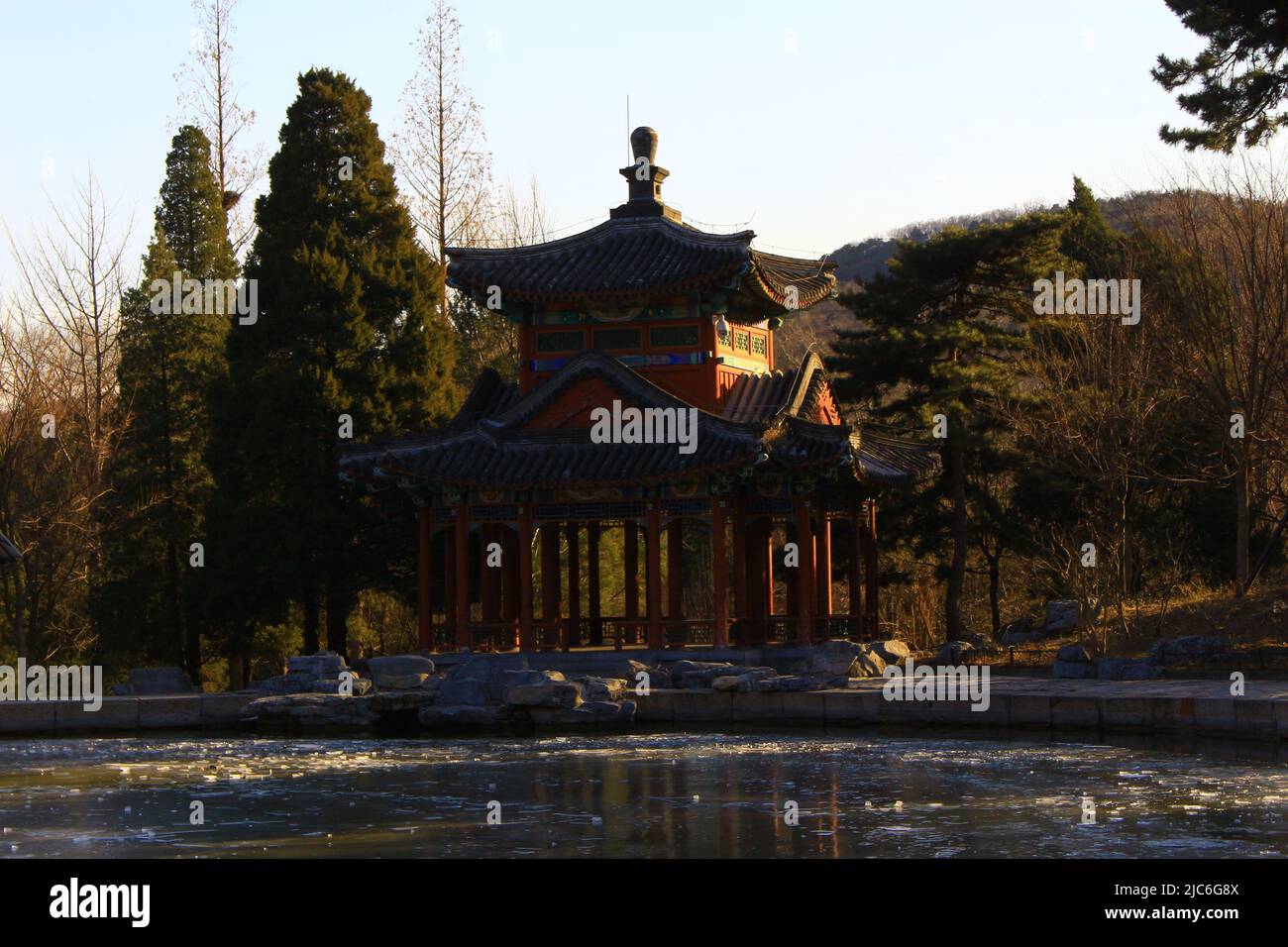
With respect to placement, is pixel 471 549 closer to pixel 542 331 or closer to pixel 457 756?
pixel 542 331

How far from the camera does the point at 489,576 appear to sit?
3002 centimetres

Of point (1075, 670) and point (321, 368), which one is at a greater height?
point (321, 368)

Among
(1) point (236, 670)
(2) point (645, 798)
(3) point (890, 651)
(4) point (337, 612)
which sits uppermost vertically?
(4) point (337, 612)

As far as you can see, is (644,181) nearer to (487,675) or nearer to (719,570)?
(719,570)

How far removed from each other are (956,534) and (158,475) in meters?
15.9

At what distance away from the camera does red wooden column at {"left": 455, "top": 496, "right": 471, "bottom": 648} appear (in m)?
28.0

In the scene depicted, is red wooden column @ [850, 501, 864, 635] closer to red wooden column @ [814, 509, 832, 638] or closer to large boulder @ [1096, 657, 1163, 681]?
red wooden column @ [814, 509, 832, 638]

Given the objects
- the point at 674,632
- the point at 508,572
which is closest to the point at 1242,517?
the point at 674,632

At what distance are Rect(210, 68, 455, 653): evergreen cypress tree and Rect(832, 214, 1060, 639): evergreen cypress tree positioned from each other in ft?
28.4

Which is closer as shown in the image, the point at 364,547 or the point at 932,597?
the point at 364,547

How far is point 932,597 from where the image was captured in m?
39.9

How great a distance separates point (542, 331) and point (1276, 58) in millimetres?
13283

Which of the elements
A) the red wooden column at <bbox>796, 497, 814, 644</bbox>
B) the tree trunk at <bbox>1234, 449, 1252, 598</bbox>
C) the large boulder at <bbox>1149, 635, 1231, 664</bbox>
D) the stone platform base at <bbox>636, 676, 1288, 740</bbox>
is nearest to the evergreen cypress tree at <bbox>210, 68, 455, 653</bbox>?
the red wooden column at <bbox>796, 497, 814, 644</bbox>
